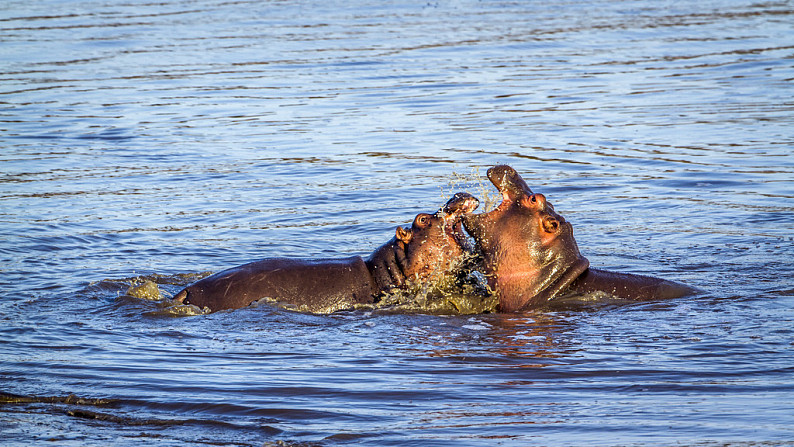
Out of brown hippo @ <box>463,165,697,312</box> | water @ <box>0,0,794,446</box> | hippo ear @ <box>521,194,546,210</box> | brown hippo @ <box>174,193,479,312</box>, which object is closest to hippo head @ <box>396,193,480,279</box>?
brown hippo @ <box>174,193,479,312</box>

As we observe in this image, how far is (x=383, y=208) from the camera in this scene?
39.4 ft

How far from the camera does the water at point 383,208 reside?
5941mm

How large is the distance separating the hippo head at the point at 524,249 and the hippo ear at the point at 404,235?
21.2 inches

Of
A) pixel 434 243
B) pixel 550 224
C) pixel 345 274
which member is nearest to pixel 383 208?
pixel 434 243

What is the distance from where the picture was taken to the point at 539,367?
662cm

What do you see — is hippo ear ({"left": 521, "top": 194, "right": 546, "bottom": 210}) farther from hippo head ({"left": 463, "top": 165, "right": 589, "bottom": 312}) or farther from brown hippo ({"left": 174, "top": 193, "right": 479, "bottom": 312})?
brown hippo ({"left": 174, "top": 193, "right": 479, "bottom": 312})

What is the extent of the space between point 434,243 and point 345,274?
0.77 m

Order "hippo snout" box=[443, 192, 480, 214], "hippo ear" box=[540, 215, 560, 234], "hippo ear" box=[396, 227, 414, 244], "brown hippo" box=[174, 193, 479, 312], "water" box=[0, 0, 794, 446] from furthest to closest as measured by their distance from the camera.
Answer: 1. "hippo ear" box=[396, 227, 414, 244]
2. "hippo snout" box=[443, 192, 480, 214]
3. "brown hippo" box=[174, 193, 479, 312]
4. "hippo ear" box=[540, 215, 560, 234]
5. "water" box=[0, 0, 794, 446]

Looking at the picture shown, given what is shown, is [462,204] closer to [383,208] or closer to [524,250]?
[524,250]

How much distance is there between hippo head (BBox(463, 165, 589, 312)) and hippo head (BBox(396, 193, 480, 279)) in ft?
1.01

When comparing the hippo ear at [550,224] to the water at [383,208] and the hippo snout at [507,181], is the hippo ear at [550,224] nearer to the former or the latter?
the hippo snout at [507,181]

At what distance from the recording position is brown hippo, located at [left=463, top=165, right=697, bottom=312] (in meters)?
8.16

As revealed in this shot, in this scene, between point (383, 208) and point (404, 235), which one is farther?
point (383, 208)

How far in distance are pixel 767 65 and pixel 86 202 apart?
42.3 ft
